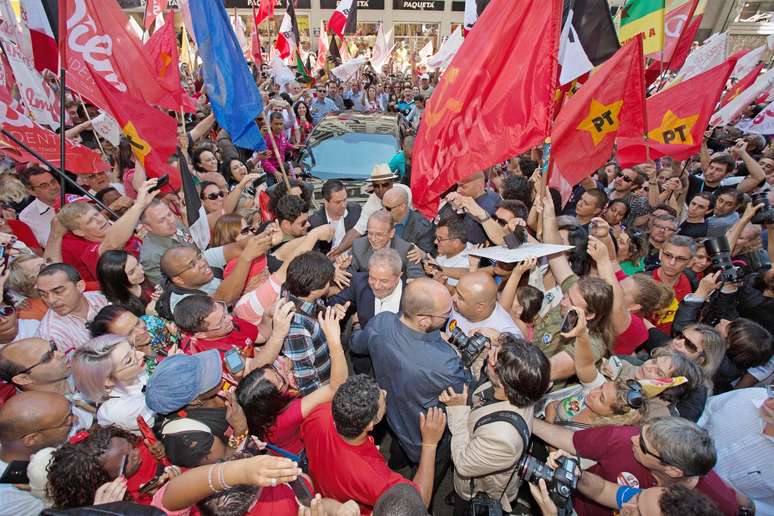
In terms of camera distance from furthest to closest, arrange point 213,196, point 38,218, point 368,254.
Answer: point 213,196 → point 38,218 → point 368,254

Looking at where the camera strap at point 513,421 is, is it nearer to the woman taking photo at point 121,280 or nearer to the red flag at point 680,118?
the woman taking photo at point 121,280

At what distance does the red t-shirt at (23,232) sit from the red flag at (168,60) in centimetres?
212

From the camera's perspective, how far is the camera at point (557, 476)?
6.43 ft

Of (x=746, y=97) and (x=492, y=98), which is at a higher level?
(x=492, y=98)

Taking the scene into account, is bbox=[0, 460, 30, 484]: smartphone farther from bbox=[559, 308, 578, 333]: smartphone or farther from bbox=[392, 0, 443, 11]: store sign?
bbox=[392, 0, 443, 11]: store sign

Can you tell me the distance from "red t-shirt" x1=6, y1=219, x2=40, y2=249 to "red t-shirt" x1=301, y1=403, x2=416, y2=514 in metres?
3.85

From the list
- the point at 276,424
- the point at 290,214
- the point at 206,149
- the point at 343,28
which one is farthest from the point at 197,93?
the point at 276,424

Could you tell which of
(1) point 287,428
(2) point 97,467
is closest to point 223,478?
(2) point 97,467

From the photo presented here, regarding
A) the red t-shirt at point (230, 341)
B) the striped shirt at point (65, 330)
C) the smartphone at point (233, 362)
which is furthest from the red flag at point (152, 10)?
the smartphone at point (233, 362)

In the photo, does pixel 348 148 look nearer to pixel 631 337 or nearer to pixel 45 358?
pixel 631 337

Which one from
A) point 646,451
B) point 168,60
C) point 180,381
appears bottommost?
point 646,451

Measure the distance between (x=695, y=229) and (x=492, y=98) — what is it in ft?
12.0

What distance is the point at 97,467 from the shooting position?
1.86 metres

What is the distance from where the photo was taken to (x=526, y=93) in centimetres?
322
